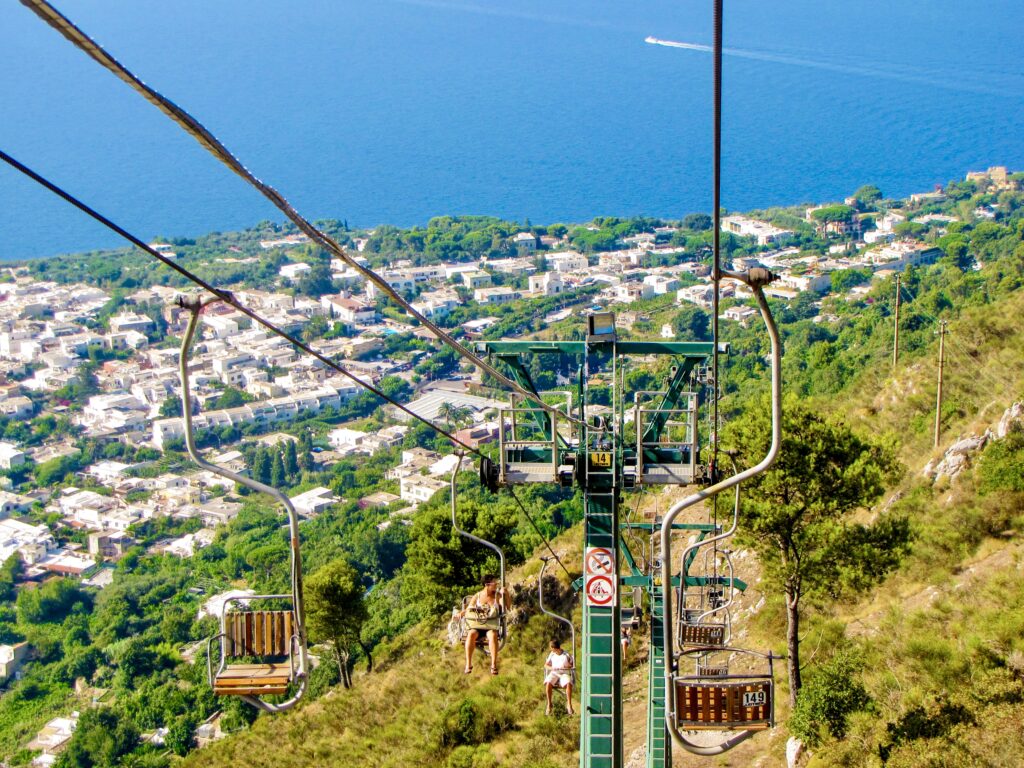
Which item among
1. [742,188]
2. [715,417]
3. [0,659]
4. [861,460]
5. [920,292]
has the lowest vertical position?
[0,659]

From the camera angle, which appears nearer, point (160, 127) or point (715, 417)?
point (715, 417)

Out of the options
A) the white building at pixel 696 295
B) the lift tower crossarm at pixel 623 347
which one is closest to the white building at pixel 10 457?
the white building at pixel 696 295

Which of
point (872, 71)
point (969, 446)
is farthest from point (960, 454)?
point (872, 71)

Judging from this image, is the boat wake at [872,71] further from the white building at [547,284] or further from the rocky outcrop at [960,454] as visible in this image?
the rocky outcrop at [960,454]

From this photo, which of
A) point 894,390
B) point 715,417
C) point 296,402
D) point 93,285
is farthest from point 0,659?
point 93,285

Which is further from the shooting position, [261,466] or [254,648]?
[261,466]

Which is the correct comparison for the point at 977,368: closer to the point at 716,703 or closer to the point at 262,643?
the point at 716,703

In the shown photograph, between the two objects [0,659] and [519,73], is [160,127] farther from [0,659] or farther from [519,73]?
[0,659]
